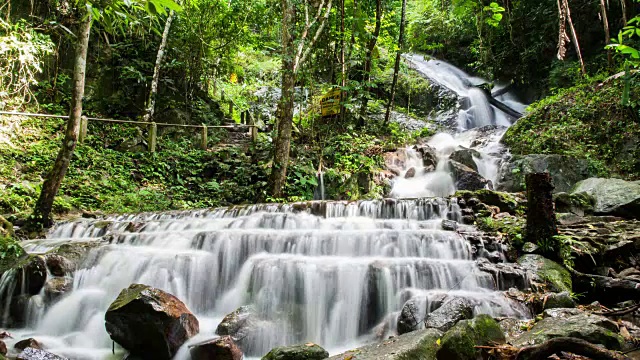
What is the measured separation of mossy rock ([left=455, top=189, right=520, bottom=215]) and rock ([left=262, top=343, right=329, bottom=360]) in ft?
16.3

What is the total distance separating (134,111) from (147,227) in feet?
26.6

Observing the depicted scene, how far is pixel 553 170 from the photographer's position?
9.32 m

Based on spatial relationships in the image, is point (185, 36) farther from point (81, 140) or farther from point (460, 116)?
point (460, 116)

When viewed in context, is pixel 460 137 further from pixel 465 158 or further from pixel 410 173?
pixel 410 173

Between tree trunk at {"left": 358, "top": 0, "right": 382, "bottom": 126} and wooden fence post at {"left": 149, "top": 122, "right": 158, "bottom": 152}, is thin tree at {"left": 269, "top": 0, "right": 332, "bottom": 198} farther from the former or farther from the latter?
wooden fence post at {"left": 149, "top": 122, "right": 158, "bottom": 152}

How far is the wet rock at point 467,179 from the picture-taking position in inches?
398

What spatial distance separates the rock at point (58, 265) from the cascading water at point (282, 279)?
170 mm

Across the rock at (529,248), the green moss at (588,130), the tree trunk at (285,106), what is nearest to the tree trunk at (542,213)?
the rock at (529,248)

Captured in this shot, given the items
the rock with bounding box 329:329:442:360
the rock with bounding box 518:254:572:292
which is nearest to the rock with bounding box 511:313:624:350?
the rock with bounding box 329:329:442:360

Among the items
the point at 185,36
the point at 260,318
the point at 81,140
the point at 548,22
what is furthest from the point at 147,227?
the point at 548,22

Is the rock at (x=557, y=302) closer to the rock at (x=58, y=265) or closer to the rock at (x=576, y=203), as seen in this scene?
the rock at (x=576, y=203)

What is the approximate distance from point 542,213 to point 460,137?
33.8ft

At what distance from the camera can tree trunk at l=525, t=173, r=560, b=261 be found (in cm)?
523

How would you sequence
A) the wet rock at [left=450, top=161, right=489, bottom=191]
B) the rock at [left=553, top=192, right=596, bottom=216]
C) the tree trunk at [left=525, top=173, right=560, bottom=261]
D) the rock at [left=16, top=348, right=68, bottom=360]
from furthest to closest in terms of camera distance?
the wet rock at [left=450, top=161, right=489, bottom=191] → the rock at [left=553, top=192, right=596, bottom=216] → the tree trunk at [left=525, top=173, right=560, bottom=261] → the rock at [left=16, top=348, right=68, bottom=360]
